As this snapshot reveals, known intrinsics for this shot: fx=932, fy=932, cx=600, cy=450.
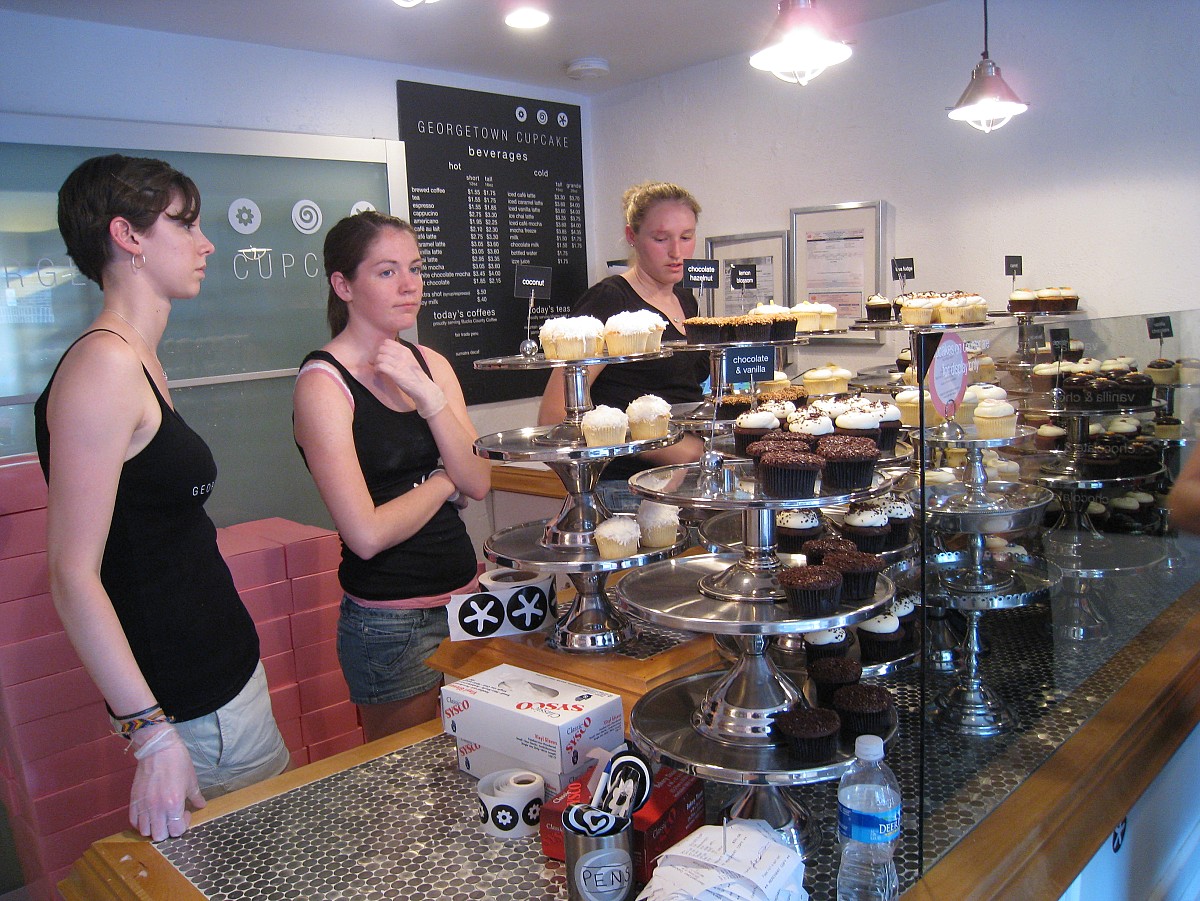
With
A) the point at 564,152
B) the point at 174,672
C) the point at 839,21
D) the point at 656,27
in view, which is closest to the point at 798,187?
the point at 839,21

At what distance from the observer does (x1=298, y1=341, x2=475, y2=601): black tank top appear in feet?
7.14

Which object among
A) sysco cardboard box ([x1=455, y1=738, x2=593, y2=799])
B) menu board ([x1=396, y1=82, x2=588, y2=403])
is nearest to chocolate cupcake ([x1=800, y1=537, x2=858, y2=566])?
sysco cardboard box ([x1=455, y1=738, x2=593, y2=799])

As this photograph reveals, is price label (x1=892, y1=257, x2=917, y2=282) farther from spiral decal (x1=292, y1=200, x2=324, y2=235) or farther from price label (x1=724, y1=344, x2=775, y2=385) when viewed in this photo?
spiral decal (x1=292, y1=200, x2=324, y2=235)

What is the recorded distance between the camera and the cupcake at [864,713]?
1411mm

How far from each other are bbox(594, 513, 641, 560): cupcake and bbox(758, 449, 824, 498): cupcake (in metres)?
0.43

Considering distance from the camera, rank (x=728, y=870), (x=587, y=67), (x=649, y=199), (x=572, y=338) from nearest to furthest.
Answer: (x=728, y=870), (x=572, y=338), (x=649, y=199), (x=587, y=67)

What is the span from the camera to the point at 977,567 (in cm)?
173

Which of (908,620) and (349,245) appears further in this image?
(349,245)

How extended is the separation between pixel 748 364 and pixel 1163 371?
3.64 ft

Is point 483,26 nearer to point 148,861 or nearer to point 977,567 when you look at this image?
point 977,567

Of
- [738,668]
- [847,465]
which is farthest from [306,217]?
[738,668]

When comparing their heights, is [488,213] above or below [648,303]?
above

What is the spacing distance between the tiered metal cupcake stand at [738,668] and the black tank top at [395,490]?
29.2 inches

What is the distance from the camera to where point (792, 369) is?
16.3 ft
